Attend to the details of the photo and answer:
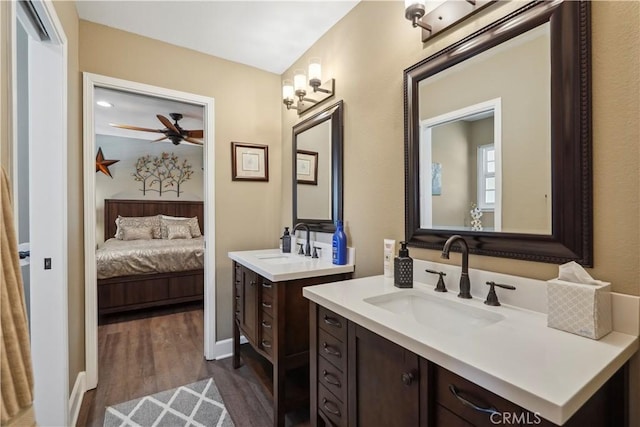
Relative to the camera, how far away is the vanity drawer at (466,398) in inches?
27.3

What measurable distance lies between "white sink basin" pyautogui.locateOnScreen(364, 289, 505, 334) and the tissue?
0.17 meters

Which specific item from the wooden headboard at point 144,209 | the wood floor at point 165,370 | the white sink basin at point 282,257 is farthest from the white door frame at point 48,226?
the wooden headboard at point 144,209

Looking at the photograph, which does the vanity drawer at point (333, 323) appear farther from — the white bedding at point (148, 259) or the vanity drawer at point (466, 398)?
the white bedding at point (148, 259)

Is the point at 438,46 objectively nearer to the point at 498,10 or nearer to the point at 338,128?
the point at 498,10

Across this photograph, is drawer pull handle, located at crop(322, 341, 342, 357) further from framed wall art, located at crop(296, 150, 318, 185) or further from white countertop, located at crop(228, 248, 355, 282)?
framed wall art, located at crop(296, 150, 318, 185)

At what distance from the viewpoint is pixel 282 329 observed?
5.63 ft

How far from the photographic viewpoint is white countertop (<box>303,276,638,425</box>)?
0.61 meters

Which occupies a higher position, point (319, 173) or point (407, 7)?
point (407, 7)


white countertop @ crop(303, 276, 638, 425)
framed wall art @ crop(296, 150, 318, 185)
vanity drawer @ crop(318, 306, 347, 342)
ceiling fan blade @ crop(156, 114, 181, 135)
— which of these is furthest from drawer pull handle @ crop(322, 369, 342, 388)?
ceiling fan blade @ crop(156, 114, 181, 135)

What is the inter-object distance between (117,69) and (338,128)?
1707 millimetres

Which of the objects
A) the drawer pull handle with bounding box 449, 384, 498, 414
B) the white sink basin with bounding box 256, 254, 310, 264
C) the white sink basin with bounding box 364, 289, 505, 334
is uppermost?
the white sink basin with bounding box 256, 254, 310, 264

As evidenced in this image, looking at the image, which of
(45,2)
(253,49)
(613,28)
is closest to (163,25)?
(253,49)

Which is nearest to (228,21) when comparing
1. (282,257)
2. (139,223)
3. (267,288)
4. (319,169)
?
(319,169)

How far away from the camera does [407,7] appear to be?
1377 mm
